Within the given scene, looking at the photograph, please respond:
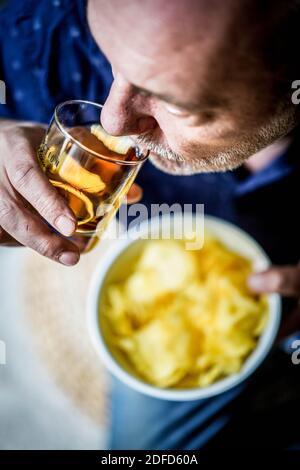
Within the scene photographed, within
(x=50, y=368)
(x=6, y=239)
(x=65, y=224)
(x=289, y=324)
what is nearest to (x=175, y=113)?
(x=65, y=224)

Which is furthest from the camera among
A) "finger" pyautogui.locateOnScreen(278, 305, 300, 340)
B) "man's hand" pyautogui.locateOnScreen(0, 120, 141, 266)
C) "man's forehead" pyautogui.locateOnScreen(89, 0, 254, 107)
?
"finger" pyautogui.locateOnScreen(278, 305, 300, 340)

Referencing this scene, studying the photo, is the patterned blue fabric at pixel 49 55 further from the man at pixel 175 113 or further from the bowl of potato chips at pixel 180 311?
the bowl of potato chips at pixel 180 311

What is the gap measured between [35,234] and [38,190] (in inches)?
2.3

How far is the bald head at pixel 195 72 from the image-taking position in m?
0.43

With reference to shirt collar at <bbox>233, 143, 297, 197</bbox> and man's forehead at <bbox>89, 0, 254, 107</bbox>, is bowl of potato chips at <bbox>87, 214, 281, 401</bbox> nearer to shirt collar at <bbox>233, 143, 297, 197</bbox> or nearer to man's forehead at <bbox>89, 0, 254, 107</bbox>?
shirt collar at <bbox>233, 143, 297, 197</bbox>

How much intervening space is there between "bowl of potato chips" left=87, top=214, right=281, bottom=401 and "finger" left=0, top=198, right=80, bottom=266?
0.26m

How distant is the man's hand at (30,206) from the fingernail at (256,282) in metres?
0.37

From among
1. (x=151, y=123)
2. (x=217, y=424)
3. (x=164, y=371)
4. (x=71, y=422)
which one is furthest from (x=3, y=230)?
(x=71, y=422)

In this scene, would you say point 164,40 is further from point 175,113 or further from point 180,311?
point 180,311

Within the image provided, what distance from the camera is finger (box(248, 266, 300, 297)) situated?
82 centimetres

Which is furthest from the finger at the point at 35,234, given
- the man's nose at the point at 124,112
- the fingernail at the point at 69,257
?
the man's nose at the point at 124,112

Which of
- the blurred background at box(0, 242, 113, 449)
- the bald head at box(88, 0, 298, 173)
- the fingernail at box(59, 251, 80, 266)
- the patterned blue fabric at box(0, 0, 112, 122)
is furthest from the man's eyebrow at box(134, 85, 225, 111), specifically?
the blurred background at box(0, 242, 113, 449)
